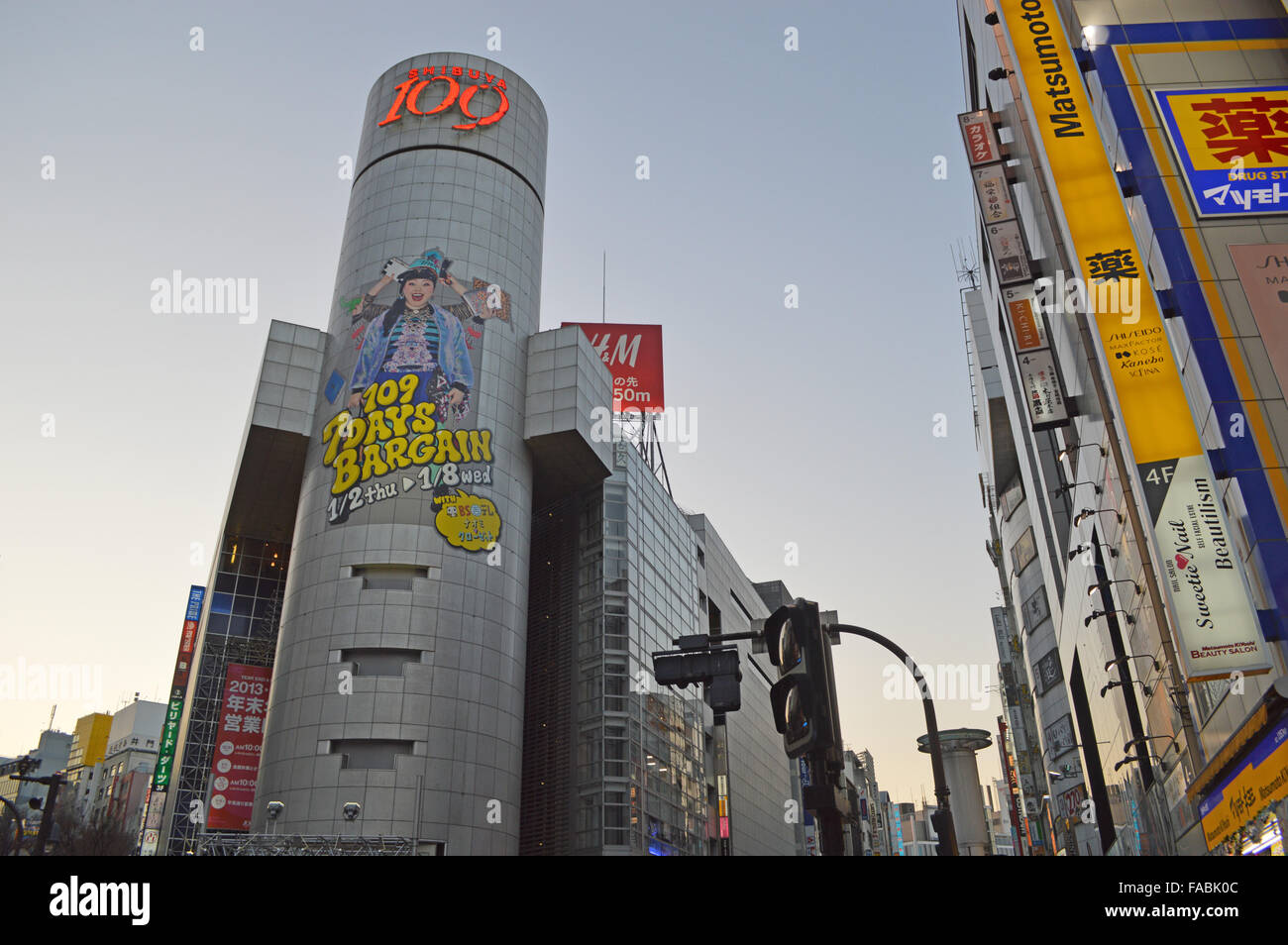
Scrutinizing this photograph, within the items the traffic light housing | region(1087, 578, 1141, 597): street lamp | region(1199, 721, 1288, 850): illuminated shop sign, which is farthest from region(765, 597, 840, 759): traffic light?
region(1087, 578, 1141, 597): street lamp

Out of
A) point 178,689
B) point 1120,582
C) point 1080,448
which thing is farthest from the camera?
point 178,689

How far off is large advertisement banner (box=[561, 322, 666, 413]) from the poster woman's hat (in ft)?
48.0

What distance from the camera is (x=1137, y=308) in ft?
74.2

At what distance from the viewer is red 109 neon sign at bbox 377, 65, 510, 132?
62625mm

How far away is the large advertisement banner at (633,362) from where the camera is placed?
7100cm

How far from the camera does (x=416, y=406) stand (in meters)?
52.0

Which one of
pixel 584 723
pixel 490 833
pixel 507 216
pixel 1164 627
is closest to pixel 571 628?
pixel 584 723

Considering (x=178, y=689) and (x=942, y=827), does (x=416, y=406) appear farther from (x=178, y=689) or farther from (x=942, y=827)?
(x=942, y=827)

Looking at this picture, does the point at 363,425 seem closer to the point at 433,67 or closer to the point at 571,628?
the point at 571,628

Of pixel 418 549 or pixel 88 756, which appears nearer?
pixel 418 549

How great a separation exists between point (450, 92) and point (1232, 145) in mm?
52015

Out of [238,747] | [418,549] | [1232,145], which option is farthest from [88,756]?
[1232,145]

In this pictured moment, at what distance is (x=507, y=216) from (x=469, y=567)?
2470 cm

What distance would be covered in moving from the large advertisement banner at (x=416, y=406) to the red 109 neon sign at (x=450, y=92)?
12671 mm
